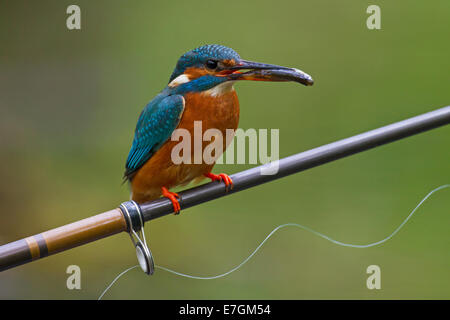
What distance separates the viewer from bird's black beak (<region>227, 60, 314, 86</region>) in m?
0.84

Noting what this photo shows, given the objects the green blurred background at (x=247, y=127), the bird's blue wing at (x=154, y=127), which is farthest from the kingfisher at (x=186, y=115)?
the green blurred background at (x=247, y=127)

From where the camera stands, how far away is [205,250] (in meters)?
1.50

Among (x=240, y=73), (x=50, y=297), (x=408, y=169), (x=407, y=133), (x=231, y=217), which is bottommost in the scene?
(x=50, y=297)

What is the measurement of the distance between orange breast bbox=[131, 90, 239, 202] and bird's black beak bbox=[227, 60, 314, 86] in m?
0.07

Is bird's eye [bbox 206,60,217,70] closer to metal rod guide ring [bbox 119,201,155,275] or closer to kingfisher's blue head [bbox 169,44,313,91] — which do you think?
kingfisher's blue head [bbox 169,44,313,91]

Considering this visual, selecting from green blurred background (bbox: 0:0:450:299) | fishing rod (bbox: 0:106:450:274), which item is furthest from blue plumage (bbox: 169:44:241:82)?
green blurred background (bbox: 0:0:450:299)

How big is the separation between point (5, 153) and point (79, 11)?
17.1 inches

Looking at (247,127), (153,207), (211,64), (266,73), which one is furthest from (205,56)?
(247,127)

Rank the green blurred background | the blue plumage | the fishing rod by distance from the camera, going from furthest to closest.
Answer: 1. the green blurred background
2. the blue plumage
3. the fishing rod

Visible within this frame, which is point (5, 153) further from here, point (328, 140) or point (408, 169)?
point (408, 169)

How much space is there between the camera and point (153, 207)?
0.89m

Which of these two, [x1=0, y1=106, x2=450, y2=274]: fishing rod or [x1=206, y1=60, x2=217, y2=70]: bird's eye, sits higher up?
[x1=206, y1=60, x2=217, y2=70]: bird's eye

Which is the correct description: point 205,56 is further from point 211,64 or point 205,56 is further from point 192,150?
point 192,150
